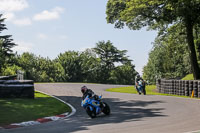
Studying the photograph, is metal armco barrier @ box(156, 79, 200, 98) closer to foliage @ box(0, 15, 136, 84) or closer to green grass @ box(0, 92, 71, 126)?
green grass @ box(0, 92, 71, 126)

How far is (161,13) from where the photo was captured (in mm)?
30047

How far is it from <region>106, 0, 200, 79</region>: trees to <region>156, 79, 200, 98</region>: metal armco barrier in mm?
5429

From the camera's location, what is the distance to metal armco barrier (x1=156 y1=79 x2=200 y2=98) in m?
21.7

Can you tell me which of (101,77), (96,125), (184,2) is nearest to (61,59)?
(101,77)

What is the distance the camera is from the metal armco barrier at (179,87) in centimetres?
2169

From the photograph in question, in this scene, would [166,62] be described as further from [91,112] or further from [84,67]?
[91,112]

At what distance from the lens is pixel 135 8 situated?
93.6 ft

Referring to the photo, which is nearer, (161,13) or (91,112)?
(91,112)

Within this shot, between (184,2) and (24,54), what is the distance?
3649 inches

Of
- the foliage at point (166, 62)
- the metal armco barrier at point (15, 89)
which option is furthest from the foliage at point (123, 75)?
the metal armco barrier at point (15, 89)

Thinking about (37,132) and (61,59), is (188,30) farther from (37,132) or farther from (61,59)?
(61,59)

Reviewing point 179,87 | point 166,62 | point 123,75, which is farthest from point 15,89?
point 123,75

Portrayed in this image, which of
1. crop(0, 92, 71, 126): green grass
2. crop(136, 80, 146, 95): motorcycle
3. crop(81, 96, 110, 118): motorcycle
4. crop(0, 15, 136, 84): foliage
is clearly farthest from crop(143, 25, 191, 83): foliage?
crop(81, 96, 110, 118): motorcycle

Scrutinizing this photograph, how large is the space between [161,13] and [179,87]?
9550 millimetres
